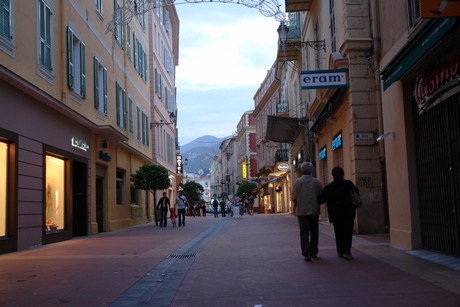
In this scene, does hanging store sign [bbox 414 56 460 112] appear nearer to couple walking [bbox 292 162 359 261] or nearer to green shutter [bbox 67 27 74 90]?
couple walking [bbox 292 162 359 261]

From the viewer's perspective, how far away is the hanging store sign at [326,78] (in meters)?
15.0

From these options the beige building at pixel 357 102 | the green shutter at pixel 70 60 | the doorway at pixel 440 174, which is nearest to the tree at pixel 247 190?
the beige building at pixel 357 102

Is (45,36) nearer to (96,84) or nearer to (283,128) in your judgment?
(96,84)

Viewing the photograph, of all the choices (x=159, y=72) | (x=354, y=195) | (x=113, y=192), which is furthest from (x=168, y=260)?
(x=159, y=72)

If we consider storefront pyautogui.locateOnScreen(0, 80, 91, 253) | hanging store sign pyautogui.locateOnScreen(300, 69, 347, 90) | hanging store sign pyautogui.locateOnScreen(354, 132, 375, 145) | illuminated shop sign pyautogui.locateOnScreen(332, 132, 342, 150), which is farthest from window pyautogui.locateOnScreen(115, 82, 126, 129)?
hanging store sign pyautogui.locateOnScreen(354, 132, 375, 145)

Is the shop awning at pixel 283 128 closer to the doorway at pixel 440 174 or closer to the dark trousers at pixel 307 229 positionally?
the doorway at pixel 440 174

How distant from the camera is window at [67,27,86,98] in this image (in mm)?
16922

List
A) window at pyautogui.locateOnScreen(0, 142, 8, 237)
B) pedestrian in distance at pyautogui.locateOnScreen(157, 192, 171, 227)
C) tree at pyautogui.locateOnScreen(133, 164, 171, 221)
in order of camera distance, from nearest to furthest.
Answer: window at pyautogui.locateOnScreen(0, 142, 8, 237) < pedestrian in distance at pyautogui.locateOnScreen(157, 192, 171, 227) < tree at pyautogui.locateOnScreen(133, 164, 171, 221)

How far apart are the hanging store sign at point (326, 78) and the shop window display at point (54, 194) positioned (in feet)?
24.9

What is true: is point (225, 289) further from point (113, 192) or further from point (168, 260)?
point (113, 192)

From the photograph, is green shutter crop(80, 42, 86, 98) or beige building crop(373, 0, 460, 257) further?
green shutter crop(80, 42, 86, 98)

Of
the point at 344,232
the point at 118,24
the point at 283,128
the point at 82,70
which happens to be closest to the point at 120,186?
the point at 118,24

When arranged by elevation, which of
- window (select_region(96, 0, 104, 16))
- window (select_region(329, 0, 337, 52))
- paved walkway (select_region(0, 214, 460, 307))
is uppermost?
window (select_region(96, 0, 104, 16))

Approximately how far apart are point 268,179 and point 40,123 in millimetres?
43945
